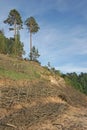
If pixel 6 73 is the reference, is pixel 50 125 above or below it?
below

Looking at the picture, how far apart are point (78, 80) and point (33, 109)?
A: 35.5m

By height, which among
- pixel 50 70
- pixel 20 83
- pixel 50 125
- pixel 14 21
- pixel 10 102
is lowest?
pixel 50 125

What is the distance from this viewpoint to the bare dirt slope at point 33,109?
25.2 metres

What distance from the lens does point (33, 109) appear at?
95.6 feet

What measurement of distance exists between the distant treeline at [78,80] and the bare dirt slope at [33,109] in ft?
71.9

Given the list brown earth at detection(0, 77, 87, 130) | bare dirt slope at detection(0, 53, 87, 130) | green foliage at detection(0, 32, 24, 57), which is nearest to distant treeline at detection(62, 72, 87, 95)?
green foliage at detection(0, 32, 24, 57)

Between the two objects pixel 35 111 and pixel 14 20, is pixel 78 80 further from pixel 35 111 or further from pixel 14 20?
pixel 35 111

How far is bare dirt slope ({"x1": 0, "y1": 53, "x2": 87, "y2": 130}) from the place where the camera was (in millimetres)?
25203

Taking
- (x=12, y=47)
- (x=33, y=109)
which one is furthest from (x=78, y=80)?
(x=33, y=109)

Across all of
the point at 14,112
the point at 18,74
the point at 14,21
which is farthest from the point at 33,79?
the point at 14,21

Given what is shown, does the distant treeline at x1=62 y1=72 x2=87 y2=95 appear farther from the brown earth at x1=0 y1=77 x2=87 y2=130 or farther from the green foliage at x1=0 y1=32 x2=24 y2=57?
the brown earth at x1=0 y1=77 x2=87 y2=130

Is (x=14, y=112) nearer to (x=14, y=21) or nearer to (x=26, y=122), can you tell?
(x=26, y=122)

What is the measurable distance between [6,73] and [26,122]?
1295 cm

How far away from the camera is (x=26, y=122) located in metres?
25.4
